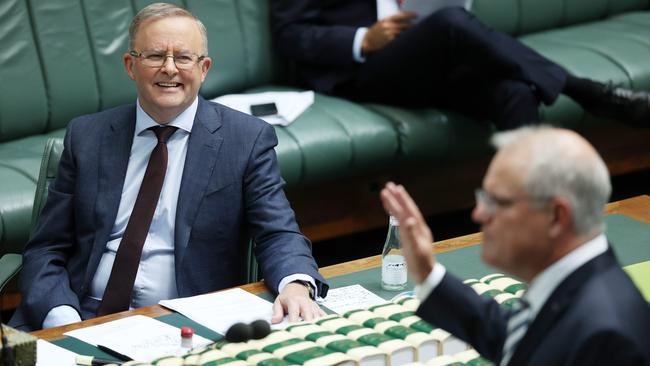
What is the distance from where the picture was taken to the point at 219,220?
2.81m

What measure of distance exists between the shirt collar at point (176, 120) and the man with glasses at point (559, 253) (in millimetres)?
1411

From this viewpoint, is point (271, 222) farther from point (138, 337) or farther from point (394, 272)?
point (138, 337)

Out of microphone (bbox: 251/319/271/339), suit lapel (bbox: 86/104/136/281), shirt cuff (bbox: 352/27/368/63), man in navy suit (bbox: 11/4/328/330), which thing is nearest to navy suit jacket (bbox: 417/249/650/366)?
microphone (bbox: 251/319/271/339)

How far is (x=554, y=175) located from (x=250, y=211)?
143cm

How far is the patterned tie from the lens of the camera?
2738mm

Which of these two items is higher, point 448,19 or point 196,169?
point 196,169

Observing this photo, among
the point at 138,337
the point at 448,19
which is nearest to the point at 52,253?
the point at 138,337

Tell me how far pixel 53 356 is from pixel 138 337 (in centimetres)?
17

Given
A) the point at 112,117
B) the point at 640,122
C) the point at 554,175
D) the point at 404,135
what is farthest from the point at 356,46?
the point at 554,175

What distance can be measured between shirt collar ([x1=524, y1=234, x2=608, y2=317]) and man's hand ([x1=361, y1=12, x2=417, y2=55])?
122 inches

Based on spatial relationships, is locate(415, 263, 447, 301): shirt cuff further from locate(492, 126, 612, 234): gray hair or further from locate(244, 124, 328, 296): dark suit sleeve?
locate(244, 124, 328, 296): dark suit sleeve

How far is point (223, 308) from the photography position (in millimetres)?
2426

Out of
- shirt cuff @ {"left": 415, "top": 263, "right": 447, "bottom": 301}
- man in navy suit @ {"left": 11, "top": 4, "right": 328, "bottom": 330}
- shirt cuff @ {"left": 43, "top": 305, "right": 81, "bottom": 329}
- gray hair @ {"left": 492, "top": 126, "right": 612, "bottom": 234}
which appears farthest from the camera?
man in navy suit @ {"left": 11, "top": 4, "right": 328, "bottom": 330}

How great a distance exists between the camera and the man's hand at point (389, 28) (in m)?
4.58
